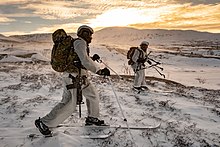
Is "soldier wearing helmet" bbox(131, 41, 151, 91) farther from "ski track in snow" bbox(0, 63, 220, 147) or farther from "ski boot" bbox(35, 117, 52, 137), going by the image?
"ski boot" bbox(35, 117, 52, 137)

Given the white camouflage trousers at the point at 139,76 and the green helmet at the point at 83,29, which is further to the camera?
the white camouflage trousers at the point at 139,76

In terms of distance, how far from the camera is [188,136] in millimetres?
6312

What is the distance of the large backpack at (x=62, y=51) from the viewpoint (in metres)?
5.52

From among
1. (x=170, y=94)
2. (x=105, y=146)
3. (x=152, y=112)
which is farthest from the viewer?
(x=170, y=94)

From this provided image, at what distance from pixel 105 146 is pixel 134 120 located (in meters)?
1.81

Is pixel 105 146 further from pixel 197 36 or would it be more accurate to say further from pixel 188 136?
pixel 197 36

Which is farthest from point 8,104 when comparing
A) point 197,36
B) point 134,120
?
point 197,36

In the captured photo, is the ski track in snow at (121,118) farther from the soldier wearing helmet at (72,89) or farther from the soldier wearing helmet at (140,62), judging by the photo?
the soldier wearing helmet at (140,62)

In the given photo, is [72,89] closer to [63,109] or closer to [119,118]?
[63,109]

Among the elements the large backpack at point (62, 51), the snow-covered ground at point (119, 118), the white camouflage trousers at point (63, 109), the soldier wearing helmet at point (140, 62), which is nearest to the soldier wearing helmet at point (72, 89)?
the white camouflage trousers at point (63, 109)

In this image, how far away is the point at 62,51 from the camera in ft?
18.2

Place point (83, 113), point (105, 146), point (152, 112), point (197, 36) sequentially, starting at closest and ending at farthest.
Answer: point (105, 146)
point (83, 113)
point (152, 112)
point (197, 36)

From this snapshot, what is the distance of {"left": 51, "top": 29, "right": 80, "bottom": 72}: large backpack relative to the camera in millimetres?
5523

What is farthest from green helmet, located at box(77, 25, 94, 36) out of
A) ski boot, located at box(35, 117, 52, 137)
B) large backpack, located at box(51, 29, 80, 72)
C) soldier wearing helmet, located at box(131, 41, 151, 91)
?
soldier wearing helmet, located at box(131, 41, 151, 91)
